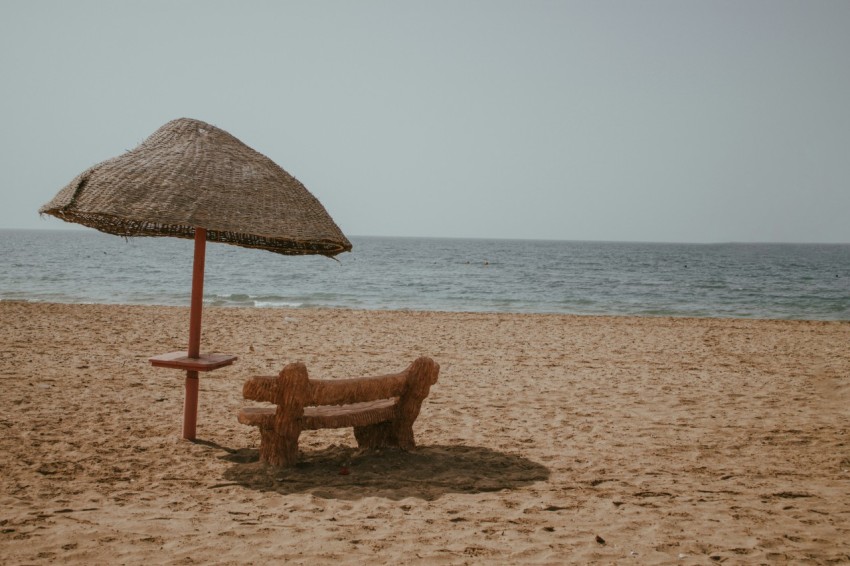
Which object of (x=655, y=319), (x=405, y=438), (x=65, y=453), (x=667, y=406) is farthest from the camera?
(x=655, y=319)

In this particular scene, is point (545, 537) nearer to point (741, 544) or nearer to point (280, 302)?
point (741, 544)

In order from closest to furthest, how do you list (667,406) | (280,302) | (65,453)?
(65,453) < (667,406) < (280,302)

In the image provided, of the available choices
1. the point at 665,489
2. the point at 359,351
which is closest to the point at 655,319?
the point at 359,351

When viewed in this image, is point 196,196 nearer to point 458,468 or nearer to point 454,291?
point 458,468

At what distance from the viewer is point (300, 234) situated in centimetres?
524

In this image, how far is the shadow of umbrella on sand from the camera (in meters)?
4.87

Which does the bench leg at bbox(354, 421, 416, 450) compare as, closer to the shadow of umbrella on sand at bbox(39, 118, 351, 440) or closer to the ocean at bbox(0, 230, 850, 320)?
the shadow of umbrella on sand at bbox(39, 118, 351, 440)

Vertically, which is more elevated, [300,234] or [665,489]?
[300,234]

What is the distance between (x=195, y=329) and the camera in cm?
576

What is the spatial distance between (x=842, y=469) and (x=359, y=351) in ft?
26.4

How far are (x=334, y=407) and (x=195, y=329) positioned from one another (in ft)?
4.69

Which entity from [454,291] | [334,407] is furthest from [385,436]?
[454,291]

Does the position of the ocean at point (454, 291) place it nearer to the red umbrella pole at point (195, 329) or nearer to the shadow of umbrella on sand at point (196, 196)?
the red umbrella pole at point (195, 329)

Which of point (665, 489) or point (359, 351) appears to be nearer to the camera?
→ point (665, 489)
